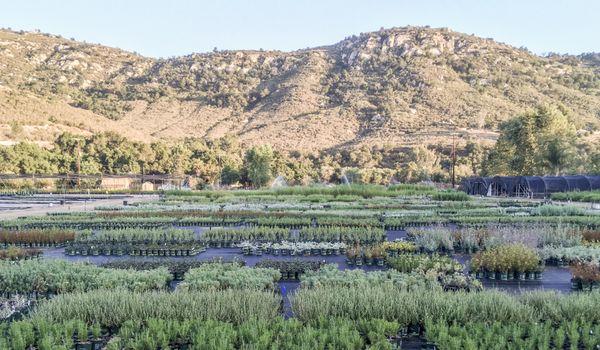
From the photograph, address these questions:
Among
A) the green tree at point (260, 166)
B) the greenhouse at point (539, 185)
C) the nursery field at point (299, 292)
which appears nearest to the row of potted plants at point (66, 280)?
the nursery field at point (299, 292)

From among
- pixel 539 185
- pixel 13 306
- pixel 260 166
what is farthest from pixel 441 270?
pixel 260 166

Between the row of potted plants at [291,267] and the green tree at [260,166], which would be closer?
the row of potted plants at [291,267]

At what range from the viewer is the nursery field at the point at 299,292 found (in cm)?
678

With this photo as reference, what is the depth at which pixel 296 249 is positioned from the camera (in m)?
15.7

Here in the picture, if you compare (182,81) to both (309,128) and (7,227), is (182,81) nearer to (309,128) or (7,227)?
(309,128)

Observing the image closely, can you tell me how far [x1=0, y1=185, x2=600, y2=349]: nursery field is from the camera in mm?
6777

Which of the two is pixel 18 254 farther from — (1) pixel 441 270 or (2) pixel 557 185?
(2) pixel 557 185

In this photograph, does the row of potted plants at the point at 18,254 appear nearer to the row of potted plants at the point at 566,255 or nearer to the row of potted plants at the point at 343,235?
the row of potted plants at the point at 343,235

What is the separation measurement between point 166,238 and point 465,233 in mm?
9626

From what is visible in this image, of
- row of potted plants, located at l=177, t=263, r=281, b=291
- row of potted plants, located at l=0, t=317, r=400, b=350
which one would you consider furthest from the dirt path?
row of potted plants, located at l=0, t=317, r=400, b=350

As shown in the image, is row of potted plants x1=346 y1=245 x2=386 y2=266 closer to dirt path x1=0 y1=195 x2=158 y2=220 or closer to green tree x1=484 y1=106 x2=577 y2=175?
dirt path x1=0 y1=195 x2=158 y2=220

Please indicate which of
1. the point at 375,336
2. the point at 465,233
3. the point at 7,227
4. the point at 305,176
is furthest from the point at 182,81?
the point at 375,336

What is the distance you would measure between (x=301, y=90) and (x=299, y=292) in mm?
109957

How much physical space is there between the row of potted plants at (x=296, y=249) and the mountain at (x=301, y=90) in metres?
74.0
